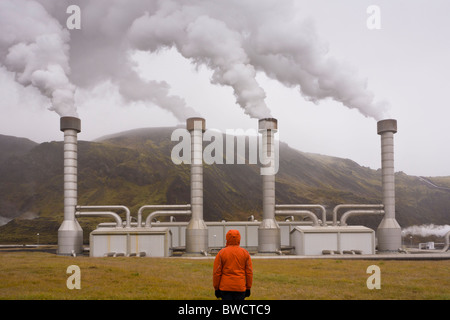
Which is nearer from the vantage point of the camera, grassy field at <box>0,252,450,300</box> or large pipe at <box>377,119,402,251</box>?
grassy field at <box>0,252,450,300</box>

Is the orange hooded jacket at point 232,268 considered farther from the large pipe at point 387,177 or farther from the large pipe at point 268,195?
the large pipe at point 387,177

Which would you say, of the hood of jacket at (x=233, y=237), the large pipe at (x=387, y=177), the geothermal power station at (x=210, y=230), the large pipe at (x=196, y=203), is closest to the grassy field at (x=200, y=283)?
the hood of jacket at (x=233, y=237)

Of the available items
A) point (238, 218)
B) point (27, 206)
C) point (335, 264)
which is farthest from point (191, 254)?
point (27, 206)

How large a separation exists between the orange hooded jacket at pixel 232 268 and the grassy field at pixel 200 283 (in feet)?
26.4

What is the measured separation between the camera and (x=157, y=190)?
17000 centimetres

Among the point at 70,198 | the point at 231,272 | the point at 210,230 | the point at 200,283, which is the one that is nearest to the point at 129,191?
the point at 210,230

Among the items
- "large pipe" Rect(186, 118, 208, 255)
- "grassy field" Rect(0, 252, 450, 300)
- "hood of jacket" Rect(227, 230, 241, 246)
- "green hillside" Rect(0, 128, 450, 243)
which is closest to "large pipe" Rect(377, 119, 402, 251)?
"grassy field" Rect(0, 252, 450, 300)

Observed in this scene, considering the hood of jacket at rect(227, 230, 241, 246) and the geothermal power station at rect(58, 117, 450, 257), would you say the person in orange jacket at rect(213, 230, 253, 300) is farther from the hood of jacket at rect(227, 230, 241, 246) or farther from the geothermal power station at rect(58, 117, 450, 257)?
the geothermal power station at rect(58, 117, 450, 257)

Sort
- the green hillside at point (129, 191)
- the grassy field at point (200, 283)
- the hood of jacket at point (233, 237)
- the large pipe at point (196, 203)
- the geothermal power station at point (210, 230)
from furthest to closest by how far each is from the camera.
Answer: the green hillside at point (129, 191), the large pipe at point (196, 203), the geothermal power station at point (210, 230), the grassy field at point (200, 283), the hood of jacket at point (233, 237)

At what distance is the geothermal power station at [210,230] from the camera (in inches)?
1743

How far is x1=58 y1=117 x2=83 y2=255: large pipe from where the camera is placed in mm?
46156

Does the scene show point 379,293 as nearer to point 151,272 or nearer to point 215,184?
point 151,272
